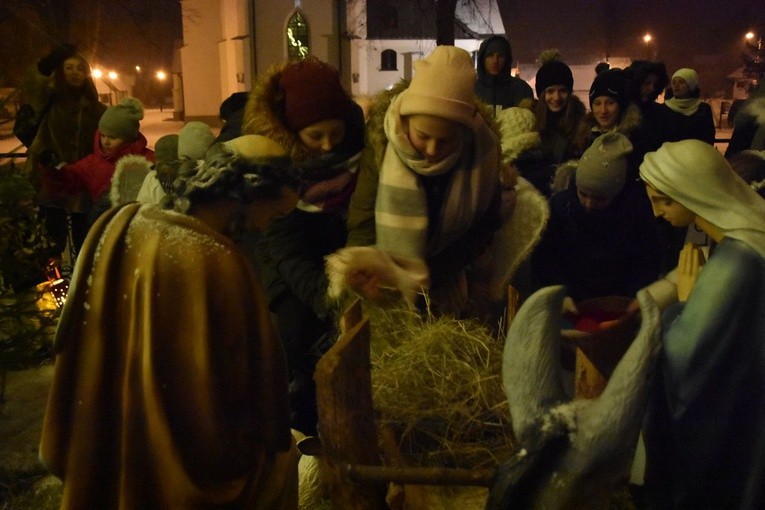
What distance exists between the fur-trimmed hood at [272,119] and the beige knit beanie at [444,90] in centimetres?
46

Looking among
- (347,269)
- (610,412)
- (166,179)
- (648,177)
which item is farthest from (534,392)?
(166,179)

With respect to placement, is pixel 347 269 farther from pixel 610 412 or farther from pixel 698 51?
pixel 698 51

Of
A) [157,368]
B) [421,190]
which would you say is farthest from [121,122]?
[157,368]

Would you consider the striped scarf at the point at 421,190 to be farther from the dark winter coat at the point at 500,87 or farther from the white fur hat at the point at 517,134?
the dark winter coat at the point at 500,87

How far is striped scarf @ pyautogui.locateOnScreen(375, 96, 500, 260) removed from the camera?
304 centimetres

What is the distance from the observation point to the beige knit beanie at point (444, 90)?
2.93 metres

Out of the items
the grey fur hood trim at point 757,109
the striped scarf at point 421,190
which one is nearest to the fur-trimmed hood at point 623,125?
the grey fur hood trim at point 757,109

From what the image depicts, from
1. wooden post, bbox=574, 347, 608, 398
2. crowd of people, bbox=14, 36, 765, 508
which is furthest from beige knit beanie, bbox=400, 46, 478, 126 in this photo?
wooden post, bbox=574, 347, 608, 398

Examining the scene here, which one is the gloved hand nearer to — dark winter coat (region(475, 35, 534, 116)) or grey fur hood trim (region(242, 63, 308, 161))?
dark winter coat (region(475, 35, 534, 116))

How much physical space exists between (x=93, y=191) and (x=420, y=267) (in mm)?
3615

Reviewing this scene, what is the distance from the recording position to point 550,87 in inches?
236

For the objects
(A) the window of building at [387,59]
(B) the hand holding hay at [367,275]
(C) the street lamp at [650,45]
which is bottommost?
(B) the hand holding hay at [367,275]

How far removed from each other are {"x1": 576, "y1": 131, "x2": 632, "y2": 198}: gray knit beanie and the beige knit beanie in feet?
4.08

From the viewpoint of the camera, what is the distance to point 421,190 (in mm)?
3061
